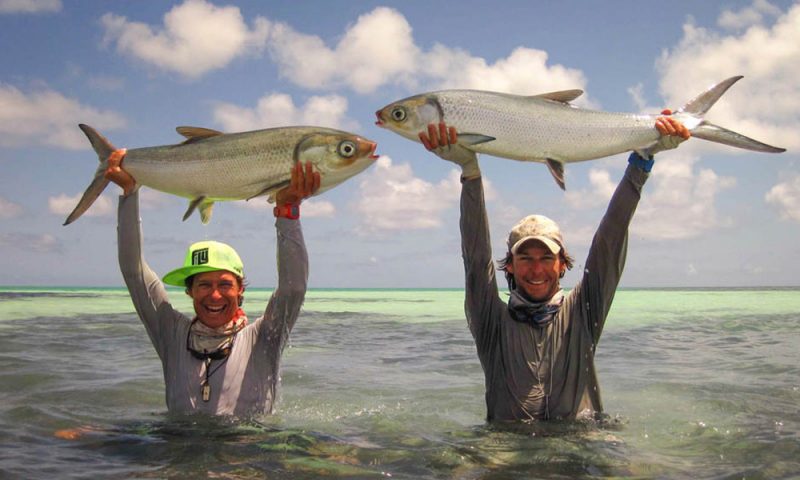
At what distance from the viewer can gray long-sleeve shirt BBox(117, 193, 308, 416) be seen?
16.7 feet

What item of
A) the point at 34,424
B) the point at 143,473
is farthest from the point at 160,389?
the point at 143,473

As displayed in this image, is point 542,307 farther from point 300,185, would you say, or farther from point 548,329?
point 300,185

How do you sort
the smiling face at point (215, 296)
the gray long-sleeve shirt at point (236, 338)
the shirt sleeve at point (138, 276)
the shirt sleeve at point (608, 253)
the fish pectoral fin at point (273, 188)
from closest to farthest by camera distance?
the fish pectoral fin at point (273, 188), the shirt sleeve at point (608, 253), the gray long-sleeve shirt at point (236, 338), the smiling face at point (215, 296), the shirt sleeve at point (138, 276)

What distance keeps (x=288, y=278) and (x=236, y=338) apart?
2.27ft

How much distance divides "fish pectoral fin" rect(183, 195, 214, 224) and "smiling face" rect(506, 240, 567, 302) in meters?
2.30

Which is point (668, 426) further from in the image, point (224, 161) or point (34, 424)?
point (34, 424)

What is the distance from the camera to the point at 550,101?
4.86 m

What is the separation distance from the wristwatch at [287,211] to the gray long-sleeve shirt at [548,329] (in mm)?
1247

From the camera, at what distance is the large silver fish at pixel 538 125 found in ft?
15.3

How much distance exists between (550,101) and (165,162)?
2.80 meters

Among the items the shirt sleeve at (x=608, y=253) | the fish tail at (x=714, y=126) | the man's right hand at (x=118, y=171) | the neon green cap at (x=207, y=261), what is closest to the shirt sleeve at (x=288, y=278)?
the neon green cap at (x=207, y=261)

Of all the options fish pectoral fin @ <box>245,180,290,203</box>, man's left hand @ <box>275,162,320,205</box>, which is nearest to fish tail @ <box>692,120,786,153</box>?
man's left hand @ <box>275,162,320,205</box>

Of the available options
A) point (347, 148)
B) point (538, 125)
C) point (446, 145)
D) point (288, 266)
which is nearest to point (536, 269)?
point (538, 125)

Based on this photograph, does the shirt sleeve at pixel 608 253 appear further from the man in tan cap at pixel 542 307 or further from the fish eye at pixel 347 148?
the fish eye at pixel 347 148
